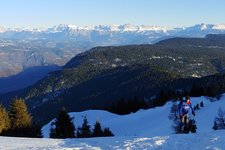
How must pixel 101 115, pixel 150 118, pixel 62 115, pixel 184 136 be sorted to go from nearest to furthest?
pixel 184 136, pixel 62 115, pixel 150 118, pixel 101 115

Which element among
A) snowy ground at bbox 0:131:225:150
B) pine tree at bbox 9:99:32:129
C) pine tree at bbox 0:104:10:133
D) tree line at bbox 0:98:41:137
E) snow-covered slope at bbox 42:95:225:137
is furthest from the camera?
snow-covered slope at bbox 42:95:225:137

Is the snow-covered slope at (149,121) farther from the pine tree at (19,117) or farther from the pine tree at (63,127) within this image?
the pine tree at (19,117)

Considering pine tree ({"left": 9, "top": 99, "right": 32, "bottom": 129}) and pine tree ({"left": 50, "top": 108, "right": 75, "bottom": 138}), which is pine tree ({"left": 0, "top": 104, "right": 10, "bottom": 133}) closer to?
pine tree ({"left": 9, "top": 99, "right": 32, "bottom": 129})

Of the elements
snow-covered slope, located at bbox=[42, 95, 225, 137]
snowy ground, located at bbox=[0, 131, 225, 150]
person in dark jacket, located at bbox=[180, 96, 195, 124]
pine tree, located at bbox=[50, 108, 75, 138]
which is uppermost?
person in dark jacket, located at bbox=[180, 96, 195, 124]

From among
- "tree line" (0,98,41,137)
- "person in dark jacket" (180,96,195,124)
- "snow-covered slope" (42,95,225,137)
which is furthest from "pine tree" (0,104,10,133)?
"person in dark jacket" (180,96,195,124)

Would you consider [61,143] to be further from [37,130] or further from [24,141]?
[37,130]

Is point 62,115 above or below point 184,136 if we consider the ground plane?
below

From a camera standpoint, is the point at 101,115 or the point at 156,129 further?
the point at 101,115

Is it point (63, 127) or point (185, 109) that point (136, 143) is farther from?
point (63, 127)

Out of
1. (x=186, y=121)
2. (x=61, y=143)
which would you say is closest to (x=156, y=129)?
(x=186, y=121)

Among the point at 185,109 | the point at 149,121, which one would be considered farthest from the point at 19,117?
the point at 149,121

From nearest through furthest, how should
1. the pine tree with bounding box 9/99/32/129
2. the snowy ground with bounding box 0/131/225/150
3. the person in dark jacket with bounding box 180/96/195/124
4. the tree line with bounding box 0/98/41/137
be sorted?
the snowy ground with bounding box 0/131/225/150, the person in dark jacket with bounding box 180/96/195/124, the tree line with bounding box 0/98/41/137, the pine tree with bounding box 9/99/32/129

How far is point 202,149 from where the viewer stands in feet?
74.2

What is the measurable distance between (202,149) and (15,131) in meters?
32.7
